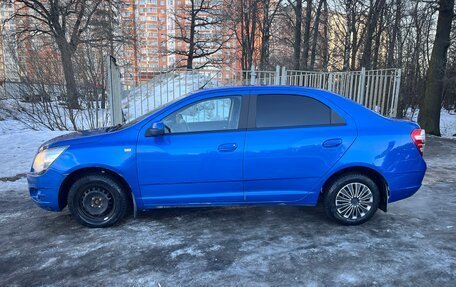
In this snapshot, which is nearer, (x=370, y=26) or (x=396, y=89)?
(x=396, y=89)

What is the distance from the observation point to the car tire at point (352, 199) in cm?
424

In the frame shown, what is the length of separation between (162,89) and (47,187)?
649cm

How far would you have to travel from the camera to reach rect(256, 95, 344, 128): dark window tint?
4211mm

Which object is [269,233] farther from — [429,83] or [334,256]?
[429,83]

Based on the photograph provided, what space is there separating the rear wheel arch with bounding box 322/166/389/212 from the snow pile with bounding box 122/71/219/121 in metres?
6.06

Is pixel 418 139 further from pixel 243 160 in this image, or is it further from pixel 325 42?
pixel 325 42

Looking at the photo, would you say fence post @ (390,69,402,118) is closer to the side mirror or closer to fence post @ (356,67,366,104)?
fence post @ (356,67,366,104)

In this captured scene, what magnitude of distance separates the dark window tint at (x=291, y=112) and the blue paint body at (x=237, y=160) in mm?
86

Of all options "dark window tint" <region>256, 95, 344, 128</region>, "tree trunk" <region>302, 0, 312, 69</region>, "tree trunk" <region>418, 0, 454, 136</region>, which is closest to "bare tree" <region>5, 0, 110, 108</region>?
"tree trunk" <region>302, 0, 312, 69</region>

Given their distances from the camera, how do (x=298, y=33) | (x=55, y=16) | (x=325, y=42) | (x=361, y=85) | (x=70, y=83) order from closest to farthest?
(x=361, y=85) < (x=70, y=83) < (x=298, y=33) < (x=325, y=42) < (x=55, y=16)

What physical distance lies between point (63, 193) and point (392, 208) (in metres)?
4.32

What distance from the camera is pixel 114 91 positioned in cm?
853

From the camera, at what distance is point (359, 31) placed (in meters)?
23.2

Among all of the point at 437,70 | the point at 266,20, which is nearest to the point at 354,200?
the point at 437,70
